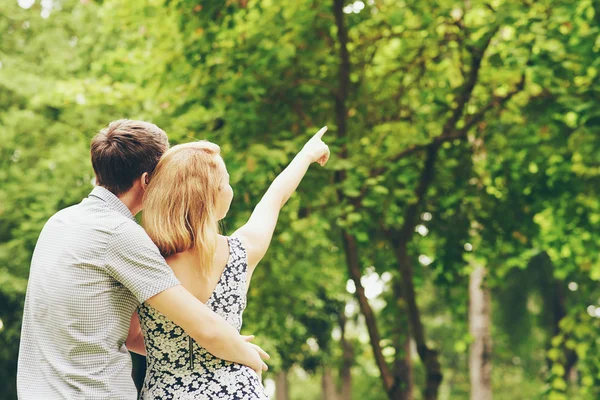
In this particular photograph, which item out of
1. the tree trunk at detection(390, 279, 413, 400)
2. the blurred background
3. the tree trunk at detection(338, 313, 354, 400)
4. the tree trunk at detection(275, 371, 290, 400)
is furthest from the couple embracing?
the tree trunk at detection(275, 371, 290, 400)

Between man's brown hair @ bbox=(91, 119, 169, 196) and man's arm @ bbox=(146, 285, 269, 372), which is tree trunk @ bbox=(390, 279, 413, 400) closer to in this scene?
man's arm @ bbox=(146, 285, 269, 372)

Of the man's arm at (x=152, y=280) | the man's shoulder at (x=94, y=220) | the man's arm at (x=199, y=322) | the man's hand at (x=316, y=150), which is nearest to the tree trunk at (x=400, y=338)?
the man's hand at (x=316, y=150)

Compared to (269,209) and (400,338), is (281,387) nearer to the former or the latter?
(400,338)

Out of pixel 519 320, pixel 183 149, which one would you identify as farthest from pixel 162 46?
pixel 519 320

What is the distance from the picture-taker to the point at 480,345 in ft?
35.5

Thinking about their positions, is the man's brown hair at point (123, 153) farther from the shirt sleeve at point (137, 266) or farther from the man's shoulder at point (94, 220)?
the shirt sleeve at point (137, 266)

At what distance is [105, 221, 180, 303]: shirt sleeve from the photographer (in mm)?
2121

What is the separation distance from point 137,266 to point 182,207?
223 millimetres

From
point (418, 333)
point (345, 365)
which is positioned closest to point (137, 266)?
point (418, 333)

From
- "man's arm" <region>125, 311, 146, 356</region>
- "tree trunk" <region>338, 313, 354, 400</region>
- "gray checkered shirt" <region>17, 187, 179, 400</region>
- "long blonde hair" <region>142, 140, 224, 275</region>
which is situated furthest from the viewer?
"tree trunk" <region>338, 313, 354, 400</region>

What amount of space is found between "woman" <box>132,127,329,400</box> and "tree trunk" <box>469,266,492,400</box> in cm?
883

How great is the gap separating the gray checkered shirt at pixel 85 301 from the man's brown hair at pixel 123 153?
14 cm

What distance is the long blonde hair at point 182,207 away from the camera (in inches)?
87.7

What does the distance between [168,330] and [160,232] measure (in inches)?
11.4
